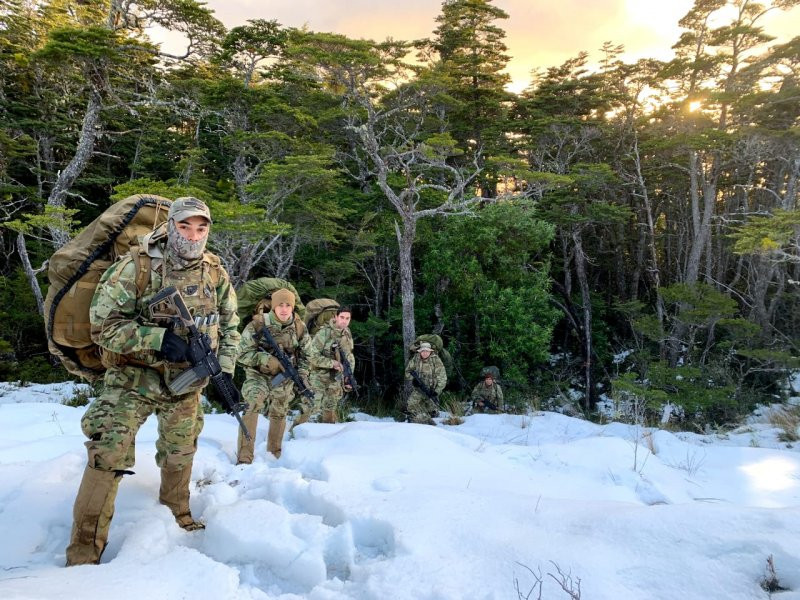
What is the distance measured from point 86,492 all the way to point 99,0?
16.8m

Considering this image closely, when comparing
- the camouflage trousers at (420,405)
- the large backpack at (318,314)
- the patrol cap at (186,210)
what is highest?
the patrol cap at (186,210)

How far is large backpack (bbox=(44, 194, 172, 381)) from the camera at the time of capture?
2475mm

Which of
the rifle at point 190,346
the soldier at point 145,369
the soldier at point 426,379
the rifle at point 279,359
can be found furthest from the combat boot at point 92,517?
the soldier at point 426,379

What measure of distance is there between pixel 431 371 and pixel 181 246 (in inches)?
264

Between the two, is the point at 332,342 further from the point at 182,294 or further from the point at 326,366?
the point at 182,294

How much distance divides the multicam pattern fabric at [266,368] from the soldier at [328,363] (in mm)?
1308

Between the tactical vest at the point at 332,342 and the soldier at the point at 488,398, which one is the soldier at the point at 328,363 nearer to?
the tactical vest at the point at 332,342

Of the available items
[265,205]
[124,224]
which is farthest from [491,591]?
[265,205]

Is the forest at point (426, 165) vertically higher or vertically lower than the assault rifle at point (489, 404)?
higher

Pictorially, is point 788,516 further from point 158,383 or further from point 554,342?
point 554,342

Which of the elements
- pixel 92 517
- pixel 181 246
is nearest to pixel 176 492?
pixel 92 517

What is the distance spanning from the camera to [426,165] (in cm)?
1288

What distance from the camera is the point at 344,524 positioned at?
2541mm

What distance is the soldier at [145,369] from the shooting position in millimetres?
2293
